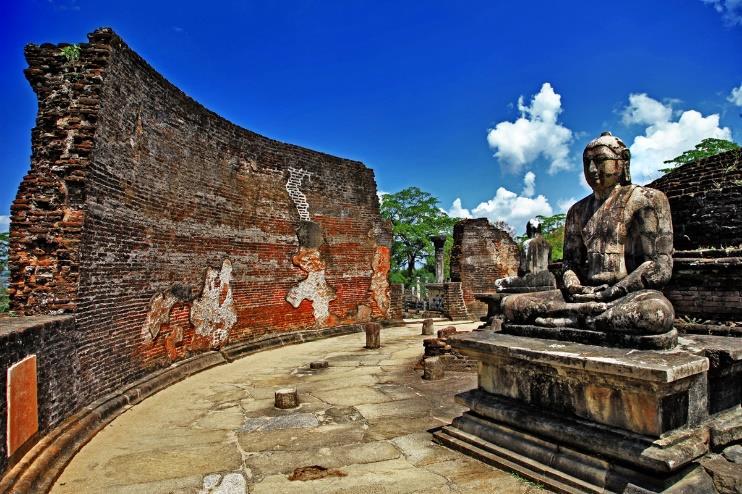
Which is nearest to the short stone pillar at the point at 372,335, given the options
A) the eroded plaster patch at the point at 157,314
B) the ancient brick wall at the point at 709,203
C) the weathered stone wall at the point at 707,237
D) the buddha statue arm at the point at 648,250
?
the eroded plaster patch at the point at 157,314

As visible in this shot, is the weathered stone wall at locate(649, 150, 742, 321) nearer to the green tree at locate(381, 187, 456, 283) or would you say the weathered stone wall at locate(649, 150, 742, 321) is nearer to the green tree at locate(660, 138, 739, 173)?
the green tree at locate(660, 138, 739, 173)

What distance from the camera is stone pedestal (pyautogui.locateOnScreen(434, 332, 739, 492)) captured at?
2678mm

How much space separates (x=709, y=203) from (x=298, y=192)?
8.53 m

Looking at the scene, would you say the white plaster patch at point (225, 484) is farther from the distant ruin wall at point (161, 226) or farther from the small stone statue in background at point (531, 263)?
the small stone statue in background at point (531, 263)

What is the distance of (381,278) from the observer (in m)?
12.6

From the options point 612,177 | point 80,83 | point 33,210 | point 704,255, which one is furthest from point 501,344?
point 704,255

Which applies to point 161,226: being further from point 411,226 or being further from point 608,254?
point 411,226

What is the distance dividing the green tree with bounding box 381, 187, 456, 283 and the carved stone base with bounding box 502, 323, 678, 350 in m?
28.6

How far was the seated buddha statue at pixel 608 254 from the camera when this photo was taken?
344 centimetres

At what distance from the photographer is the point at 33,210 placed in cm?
492

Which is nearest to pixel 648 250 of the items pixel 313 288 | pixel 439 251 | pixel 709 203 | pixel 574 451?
pixel 574 451

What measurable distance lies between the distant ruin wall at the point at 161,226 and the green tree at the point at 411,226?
2081cm

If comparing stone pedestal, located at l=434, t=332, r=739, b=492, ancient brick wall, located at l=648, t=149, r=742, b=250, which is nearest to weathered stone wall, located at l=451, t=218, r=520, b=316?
ancient brick wall, located at l=648, t=149, r=742, b=250

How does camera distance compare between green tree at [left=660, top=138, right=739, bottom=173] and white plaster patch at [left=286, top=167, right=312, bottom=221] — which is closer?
white plaster patch at [left=286, top=167, right=312, bottom=221]
